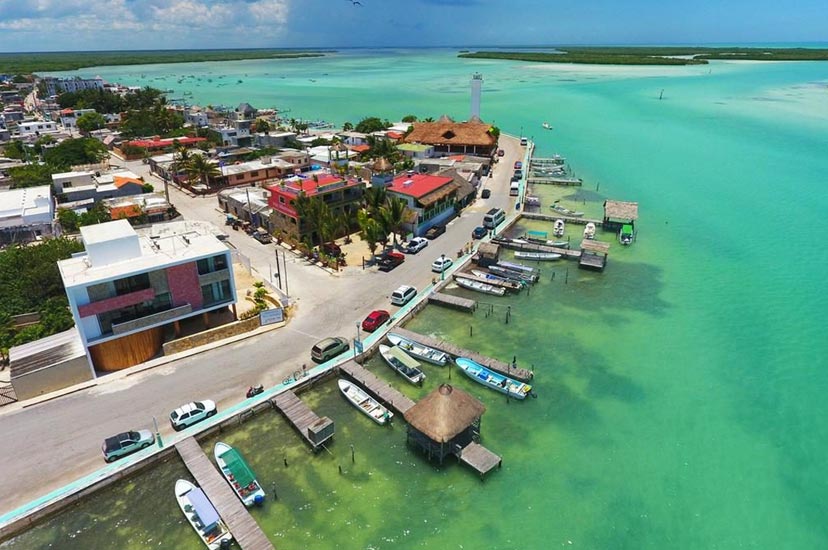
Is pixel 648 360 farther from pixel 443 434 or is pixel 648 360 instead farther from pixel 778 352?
pixel 443 434

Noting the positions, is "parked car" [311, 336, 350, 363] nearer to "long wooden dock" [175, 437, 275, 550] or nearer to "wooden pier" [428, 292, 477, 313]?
"long wooden dock" [175, 437, 275, 550]

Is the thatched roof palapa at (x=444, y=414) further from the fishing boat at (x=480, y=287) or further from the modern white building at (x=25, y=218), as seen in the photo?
the modern white building at (x=25, y=218)

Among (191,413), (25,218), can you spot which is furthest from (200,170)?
(191,413)

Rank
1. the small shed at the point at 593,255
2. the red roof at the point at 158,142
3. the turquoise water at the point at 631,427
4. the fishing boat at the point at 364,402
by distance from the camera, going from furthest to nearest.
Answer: the red roof at the point at 158,142 → the small shed at the point at 593,255 → the fishing boat at the point at 364,402 → the turquoise water at the point at 631,427

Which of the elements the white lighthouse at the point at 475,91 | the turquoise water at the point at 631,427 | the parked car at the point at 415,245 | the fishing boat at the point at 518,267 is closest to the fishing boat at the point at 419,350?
the turquoise water at the point at 631,427

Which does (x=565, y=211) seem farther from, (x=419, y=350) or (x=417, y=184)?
(x=419, y=350)
